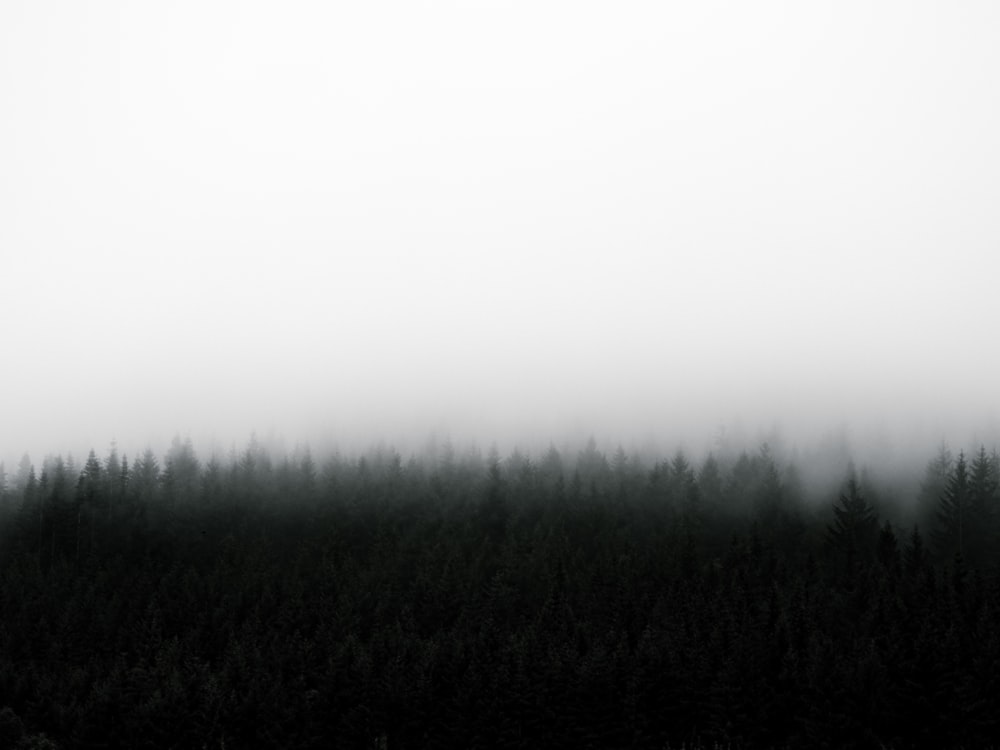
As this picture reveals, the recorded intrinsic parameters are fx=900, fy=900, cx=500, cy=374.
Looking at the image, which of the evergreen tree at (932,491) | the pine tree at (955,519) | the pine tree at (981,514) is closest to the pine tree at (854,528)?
the pine tree at (955,519)

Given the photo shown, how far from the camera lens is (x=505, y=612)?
119062 millimetres

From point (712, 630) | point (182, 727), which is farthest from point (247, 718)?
point (712, 630)

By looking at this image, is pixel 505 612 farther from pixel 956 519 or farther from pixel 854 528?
pixel 956 519

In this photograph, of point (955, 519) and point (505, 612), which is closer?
point (505, 612)

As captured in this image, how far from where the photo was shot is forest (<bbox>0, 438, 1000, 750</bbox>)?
71.7 meters

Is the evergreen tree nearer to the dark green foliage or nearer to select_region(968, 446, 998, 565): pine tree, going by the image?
the dark green foliage

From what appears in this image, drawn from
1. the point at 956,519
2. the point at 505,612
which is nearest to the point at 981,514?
the point at 956,519

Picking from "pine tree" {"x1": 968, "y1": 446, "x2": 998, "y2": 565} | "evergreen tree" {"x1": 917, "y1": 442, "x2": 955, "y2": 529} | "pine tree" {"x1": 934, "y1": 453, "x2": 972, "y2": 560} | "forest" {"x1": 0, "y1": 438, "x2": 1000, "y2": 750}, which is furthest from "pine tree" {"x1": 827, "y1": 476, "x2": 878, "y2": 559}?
"pine tree" {"x1": 968, "y1": 446, "x2": 998, "y2": 565}

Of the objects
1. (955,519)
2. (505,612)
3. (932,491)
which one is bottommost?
(505,612)

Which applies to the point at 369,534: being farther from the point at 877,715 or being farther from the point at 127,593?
the point at 877,715

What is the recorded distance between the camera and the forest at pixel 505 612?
71.7 m

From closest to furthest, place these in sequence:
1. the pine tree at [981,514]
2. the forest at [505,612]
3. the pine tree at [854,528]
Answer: the forest at [505,612], the pine tree at [981,514], the pine tree at [854,528]

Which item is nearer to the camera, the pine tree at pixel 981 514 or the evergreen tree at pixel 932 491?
the pine tree at pixel 981 514

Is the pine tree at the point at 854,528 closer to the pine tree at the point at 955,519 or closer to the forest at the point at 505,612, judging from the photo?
the forest at the point at 505,612
